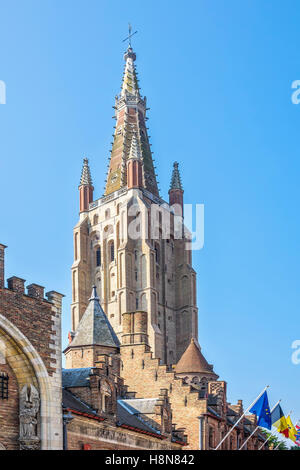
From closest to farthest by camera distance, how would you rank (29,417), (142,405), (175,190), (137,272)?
(29,417) → (142,405) → (137,272) → (175,190)

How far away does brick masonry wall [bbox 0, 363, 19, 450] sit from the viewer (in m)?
29.1

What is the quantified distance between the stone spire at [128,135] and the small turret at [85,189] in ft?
9.07

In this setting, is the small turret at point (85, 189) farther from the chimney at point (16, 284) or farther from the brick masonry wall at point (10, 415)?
the brick masonry wall at point (10, 415)

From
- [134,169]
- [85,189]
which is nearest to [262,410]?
[134,169]

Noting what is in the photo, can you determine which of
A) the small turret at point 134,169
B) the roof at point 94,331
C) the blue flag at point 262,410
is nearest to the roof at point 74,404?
the blue flag at point 262,410

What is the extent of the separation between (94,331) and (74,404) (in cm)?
1775

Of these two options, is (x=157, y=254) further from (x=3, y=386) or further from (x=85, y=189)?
(x=3, y=386)

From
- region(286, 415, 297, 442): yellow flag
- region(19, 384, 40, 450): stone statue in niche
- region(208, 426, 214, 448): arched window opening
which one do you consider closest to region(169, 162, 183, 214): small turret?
region(208, 426, 214, 448): arched window opening

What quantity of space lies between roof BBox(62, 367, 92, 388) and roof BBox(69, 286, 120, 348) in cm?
1232

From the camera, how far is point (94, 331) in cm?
5191

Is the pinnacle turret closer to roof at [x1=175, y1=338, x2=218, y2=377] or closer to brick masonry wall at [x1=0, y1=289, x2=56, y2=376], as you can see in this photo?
roof at [x1=175, y1=338, x2=218, y2=377]

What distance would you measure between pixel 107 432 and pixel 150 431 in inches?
202

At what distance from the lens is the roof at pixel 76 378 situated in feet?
120
